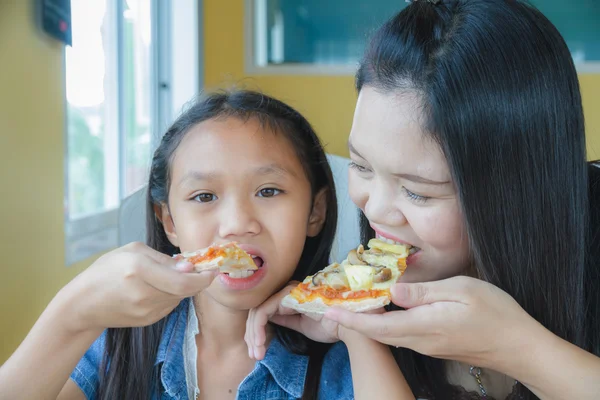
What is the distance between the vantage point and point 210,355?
4.87ft

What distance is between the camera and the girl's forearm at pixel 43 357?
111 cm

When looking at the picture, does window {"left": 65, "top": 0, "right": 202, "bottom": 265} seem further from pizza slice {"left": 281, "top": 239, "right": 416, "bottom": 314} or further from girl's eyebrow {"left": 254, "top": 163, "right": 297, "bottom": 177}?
pizza slice {"left": 281, "top": 239, "right": 416, "bottom": 314}

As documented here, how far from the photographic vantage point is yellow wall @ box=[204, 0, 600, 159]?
4.72 metres

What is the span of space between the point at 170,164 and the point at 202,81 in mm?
3274

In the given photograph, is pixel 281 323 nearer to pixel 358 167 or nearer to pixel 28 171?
pixel 358 167

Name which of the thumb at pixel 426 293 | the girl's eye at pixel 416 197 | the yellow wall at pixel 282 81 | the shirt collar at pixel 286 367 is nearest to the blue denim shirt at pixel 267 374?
the shirt collar at pixel 286 367

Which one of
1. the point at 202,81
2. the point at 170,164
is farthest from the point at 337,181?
the point at 202,81

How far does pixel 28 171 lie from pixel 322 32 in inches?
127

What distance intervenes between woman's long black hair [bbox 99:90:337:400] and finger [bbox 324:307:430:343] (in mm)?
370

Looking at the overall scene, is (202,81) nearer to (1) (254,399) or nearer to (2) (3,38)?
(2) (3,38)

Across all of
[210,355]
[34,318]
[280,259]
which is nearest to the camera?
[280,259]

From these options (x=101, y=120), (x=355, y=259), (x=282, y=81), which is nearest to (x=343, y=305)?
(x=355, y=259)

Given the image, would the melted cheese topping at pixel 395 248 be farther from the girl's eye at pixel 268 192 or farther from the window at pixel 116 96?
the window at pixel 116 96

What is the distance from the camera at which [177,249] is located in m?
1.65
